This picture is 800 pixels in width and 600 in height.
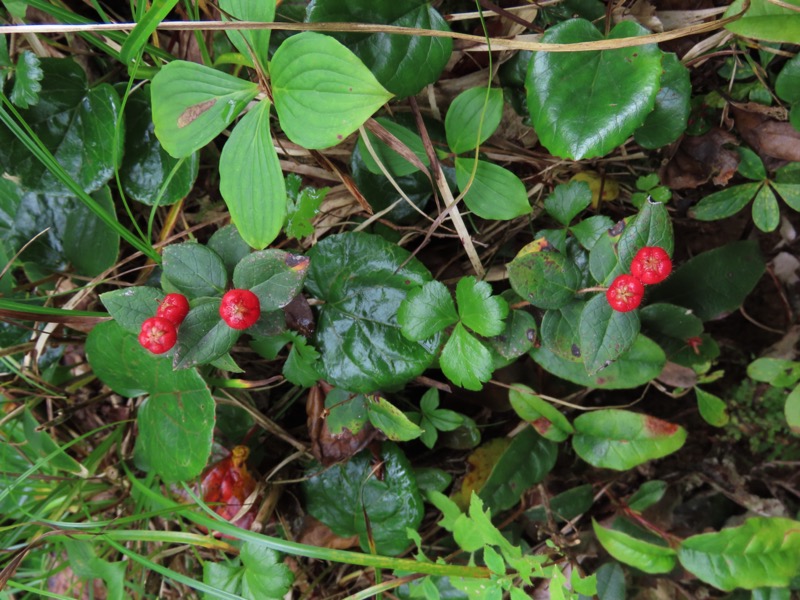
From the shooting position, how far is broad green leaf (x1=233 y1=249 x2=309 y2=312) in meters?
1.04

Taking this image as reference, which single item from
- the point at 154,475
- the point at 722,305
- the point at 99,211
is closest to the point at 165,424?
the point at 154,475

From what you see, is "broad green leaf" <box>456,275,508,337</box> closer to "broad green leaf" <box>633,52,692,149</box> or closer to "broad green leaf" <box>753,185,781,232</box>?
"broad green leaf" <box>633,52,692,149</box>

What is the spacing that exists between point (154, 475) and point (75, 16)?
1034 millimetres

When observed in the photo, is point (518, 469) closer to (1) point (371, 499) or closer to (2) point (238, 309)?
(1) point (371, 499)

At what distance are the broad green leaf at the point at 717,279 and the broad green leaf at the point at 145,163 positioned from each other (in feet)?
3.81

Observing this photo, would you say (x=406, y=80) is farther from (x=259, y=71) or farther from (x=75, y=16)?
(x=75, y=16)

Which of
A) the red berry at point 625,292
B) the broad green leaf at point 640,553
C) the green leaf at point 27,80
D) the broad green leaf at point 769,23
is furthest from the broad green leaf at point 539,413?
the green leaf at point 27,80

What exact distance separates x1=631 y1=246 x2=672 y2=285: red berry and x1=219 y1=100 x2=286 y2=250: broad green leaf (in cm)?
59

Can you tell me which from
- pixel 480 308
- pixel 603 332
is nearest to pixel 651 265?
pixel 603 332

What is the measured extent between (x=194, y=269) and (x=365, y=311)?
0.35 metres

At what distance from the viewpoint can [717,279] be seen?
4.52 feet

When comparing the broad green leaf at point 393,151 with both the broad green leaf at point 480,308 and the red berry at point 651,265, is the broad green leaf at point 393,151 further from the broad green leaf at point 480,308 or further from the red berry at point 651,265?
the red berry at point 651,265

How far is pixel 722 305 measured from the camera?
1.38 m

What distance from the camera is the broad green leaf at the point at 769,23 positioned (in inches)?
40.3
